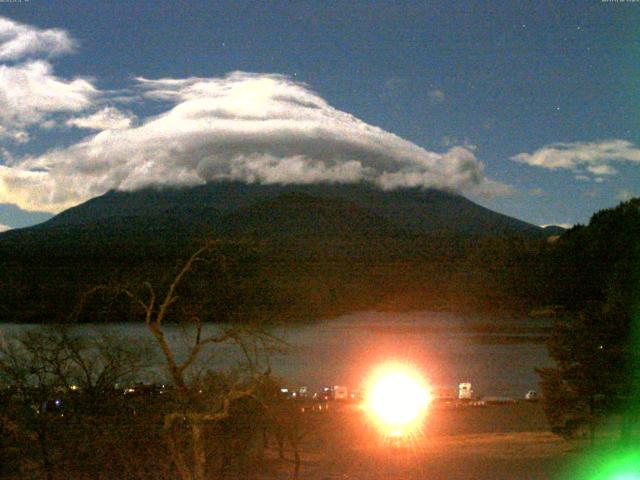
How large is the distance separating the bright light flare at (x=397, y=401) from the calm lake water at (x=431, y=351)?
1.36 m

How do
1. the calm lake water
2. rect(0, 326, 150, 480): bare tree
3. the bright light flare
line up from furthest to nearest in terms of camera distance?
the calm lake water, the bright light flare, rect(0, 326, 150, 480): bare tree

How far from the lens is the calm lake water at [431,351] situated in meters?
32.2

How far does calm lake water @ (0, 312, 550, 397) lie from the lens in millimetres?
32250

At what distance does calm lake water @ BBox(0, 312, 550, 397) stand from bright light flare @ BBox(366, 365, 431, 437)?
1362mm

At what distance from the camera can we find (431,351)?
43344mm

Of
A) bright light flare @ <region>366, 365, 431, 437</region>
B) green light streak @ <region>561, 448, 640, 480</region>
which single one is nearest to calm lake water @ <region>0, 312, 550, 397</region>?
bright light flare @ <region>366, 365, 431, 437</region>

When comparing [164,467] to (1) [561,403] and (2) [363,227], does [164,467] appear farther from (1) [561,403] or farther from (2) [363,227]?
(2) [363,227]

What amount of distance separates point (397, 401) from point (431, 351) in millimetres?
14708

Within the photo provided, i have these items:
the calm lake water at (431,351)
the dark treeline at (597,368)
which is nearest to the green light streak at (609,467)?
the dark treeline at (597,368)

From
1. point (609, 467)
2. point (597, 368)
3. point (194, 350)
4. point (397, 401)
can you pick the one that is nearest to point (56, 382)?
point (194, 350)

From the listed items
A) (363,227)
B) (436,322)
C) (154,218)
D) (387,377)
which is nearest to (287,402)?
(154,218)

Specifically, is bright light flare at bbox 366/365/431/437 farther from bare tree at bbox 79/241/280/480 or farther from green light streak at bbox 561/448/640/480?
bare tree at bbox 79/241/280/480

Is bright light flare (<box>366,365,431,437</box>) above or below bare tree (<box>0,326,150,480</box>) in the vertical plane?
below

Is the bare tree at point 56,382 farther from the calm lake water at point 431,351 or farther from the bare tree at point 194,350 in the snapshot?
the calm lake water at point 431,351
